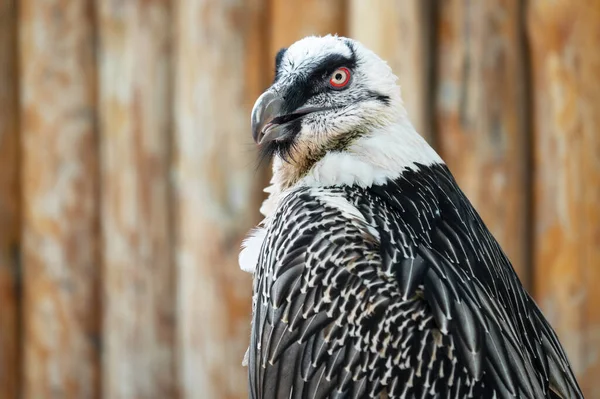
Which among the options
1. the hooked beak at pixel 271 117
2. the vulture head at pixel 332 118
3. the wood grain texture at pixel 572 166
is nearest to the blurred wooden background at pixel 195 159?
the wood grain texture at pixel 572 166

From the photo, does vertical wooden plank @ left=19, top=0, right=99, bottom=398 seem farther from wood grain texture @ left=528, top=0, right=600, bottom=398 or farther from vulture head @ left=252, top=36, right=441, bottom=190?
wood grain texture @ left=528, top=0, right=600, bottom=398

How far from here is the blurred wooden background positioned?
3971 millimetres

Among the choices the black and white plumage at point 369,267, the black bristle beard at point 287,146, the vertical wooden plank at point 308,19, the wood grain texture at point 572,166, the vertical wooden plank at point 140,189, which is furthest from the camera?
the vertical wooden plank at point 140,189

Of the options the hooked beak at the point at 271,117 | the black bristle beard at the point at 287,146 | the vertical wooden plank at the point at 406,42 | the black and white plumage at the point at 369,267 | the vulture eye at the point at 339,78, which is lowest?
the black and white plumage at the point at 369,267

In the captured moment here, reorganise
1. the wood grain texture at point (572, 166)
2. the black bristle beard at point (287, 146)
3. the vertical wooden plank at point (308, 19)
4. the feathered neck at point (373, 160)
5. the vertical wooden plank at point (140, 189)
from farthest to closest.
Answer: the vertical wooden plank at point (140, 189) → the vertical wooden plank at point (308, 19) → the wood grain texture at point (572, 166) → the black bristle beard at point (287, 146) → the feathered neck at point (373, 160)

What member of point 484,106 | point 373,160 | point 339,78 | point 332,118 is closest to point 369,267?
point 373,160

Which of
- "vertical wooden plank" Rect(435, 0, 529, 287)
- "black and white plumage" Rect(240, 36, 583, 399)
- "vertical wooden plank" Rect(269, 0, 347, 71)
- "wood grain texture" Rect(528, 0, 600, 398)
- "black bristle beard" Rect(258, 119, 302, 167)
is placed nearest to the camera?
"black and white plumage" Rect(240, 36, 583, 399)

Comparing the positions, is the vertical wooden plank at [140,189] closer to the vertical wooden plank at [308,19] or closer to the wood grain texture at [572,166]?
the vertical wooden plank at [308,19]

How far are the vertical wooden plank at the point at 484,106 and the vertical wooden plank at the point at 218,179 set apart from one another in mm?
1031

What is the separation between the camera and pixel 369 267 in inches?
94.2

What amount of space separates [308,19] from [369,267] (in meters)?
2.21

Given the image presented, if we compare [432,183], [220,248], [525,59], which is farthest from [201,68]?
[432,183]

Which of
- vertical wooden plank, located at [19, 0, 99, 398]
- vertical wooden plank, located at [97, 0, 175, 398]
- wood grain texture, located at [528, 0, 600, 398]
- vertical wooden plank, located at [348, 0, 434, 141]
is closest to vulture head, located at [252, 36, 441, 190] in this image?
vertical wooden plank, located at [348, 0, 434, 141]

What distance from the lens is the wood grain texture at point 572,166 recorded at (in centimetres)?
390
